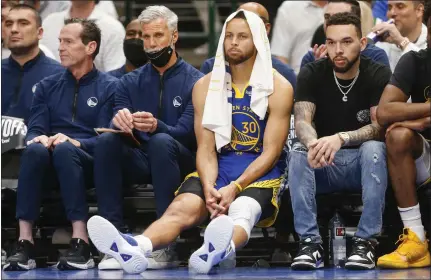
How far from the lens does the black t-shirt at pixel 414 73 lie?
5.91 metres

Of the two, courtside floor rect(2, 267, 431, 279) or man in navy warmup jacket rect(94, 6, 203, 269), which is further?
man in navy warmup jacket rect(94, 6, 203, 269)

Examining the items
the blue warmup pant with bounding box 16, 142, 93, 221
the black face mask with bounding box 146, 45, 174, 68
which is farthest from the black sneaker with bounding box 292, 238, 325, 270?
the black face mask with bounding box 146, 45, 174, 68

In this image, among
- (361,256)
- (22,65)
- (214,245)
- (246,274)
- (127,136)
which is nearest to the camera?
(214,245)

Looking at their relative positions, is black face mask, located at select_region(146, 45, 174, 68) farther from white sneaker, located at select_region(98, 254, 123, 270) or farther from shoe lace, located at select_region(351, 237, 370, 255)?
shoe lace, located at select_region(351, 237, 370, 255)

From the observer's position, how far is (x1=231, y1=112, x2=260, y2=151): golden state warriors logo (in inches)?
241

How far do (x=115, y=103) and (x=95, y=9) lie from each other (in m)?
2.18

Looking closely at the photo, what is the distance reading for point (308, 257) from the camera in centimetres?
572

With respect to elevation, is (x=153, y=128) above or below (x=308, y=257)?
above

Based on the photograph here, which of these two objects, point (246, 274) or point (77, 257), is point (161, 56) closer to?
point (77, 257)

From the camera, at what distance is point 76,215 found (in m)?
6.25

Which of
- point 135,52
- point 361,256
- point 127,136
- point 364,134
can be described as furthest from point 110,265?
point 135,52

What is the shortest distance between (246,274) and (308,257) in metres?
0.42

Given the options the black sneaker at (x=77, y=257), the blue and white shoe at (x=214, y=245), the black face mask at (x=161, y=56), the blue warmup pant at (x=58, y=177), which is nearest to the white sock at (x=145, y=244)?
the blue and white shoe at (x=214, y=245)

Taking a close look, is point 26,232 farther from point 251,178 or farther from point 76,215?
point 251,178
